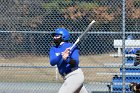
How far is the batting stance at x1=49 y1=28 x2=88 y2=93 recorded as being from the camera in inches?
330

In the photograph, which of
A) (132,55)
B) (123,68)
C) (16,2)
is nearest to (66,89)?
(123,68)

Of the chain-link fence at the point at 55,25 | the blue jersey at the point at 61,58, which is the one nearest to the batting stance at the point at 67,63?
the blue jersey at the point at 61,58

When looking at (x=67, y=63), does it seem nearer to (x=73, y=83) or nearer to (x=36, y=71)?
(x=73, y=83)

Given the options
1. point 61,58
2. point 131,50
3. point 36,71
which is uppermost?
point 61,58

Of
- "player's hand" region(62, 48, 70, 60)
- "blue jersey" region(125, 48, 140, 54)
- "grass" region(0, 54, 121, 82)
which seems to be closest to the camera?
"player's hand" region(62, 48, 70, 60)

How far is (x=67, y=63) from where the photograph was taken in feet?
28.0

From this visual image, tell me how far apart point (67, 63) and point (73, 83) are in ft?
1.13

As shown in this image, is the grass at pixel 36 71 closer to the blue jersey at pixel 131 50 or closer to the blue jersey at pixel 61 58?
the blue jersey at pixel 131 50

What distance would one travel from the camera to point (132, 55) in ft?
36.6

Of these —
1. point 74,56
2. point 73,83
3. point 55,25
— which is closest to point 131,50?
point 55,25

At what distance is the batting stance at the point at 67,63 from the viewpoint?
27.5 ft

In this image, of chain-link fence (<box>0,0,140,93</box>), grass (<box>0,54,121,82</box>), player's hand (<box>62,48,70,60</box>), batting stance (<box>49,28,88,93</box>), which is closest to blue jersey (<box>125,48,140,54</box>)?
chain-link fence (<box>0,0,140,93</box>)

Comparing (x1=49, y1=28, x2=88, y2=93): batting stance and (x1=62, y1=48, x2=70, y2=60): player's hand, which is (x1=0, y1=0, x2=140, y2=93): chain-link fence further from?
(x1=62, y1=48, x2=70, y2=60): player's hand

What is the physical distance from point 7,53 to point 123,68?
2.72 metres
